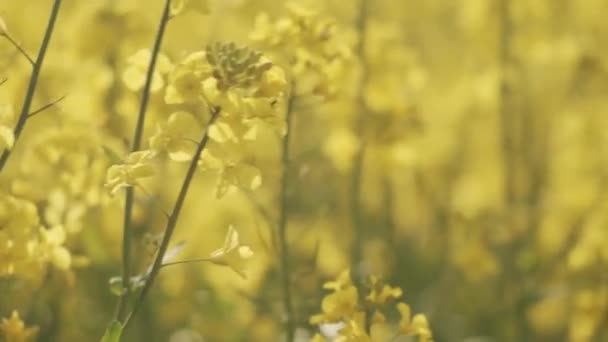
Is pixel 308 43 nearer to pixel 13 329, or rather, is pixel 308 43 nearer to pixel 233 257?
pixel 233 257

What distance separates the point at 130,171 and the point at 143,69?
397 millimetres

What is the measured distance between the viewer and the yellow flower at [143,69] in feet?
8.02

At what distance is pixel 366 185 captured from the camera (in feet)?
23.1

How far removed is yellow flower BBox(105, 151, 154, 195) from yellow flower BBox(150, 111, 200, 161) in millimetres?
38

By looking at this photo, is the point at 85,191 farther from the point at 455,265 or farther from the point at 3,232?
the point at 455,265

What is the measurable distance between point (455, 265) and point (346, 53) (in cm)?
192

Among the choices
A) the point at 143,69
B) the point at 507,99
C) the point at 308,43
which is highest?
the point at 507,99

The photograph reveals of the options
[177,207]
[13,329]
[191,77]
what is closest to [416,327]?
[177,207]

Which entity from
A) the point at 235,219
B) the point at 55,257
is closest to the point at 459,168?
the point at 235,219

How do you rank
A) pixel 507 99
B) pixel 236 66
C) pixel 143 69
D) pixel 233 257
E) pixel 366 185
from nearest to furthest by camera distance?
pixel 236 66, pixel 233 257, pixel 143 69, pixel 507 99, pixel 366 185

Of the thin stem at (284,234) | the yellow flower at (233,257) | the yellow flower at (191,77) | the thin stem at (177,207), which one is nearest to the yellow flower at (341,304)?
the yellow flower at (233,257)

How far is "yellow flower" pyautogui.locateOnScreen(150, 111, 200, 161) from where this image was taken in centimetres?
222

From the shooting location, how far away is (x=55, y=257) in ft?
8.48

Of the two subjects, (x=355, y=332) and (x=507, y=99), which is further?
(x=507, y=99)
